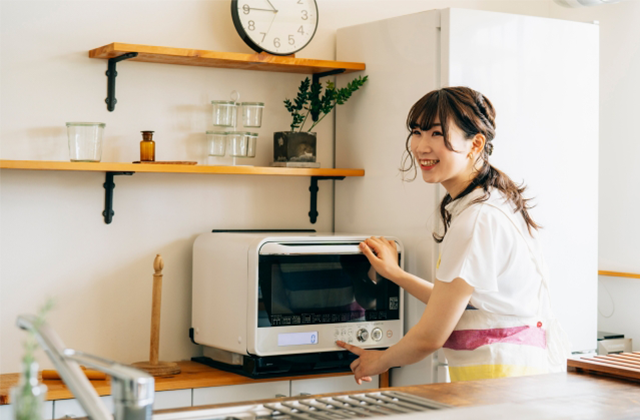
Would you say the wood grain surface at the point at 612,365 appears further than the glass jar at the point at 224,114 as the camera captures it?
No

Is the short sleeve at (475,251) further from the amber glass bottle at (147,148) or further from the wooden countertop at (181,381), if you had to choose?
the amber glass bottle at (147,148)

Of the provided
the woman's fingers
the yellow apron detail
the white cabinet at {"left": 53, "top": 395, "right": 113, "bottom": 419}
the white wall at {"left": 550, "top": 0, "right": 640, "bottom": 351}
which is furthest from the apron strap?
the white wall at {"left": 550, "top": 0, "right": 640, "bottom": 351}

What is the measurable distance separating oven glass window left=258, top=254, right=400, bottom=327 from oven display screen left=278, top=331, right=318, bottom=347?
0.11ft

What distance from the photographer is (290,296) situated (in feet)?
7.14

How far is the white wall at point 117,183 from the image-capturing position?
2.21 metres

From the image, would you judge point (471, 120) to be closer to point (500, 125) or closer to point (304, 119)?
point (500, 125)

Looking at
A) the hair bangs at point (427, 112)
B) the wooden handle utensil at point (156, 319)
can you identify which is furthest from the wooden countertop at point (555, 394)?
the wooden handle utensil at point (156, 319)

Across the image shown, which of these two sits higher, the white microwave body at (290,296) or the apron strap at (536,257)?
the apron strap at (536,257)

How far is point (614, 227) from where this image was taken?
303 cm

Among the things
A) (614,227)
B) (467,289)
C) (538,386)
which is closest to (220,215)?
(467,289)

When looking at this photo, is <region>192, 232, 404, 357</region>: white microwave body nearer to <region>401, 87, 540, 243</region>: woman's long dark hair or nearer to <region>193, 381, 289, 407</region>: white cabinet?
<region>193, 381, 289, 407</region>: white cabinet

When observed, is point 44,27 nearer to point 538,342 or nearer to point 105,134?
point 105,134

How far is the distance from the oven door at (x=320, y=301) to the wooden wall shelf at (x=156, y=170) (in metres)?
0.31

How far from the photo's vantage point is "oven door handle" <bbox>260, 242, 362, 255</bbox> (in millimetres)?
2119
